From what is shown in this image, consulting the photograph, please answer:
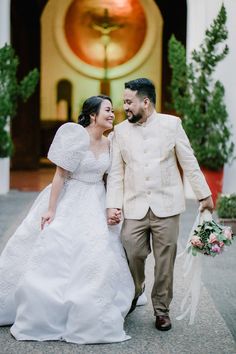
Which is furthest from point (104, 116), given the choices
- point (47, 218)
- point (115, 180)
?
point (47, 218)

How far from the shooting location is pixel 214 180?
10.8 metres

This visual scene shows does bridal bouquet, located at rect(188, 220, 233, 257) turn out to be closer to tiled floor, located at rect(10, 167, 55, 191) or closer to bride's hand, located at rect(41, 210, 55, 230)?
bride's hand, located at rect(41, 210, 55, 230)

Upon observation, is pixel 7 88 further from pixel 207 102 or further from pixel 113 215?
pixel 113 215

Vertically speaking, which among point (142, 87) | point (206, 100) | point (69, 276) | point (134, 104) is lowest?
point (69, 276)

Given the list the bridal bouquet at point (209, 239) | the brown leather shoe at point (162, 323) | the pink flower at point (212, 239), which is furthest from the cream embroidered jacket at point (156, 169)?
the brown leather shoe at point (162, 323)

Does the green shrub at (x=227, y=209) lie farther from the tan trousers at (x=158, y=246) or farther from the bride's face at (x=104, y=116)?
the bride's face at (x=104, y=116)

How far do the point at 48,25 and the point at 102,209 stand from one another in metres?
13.2

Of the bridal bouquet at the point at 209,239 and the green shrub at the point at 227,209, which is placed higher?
the bridal bouquet at the point at 209,239

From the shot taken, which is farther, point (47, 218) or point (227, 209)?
point (227, 209)

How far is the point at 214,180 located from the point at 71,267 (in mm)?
6425

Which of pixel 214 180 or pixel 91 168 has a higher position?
pixel 91 168

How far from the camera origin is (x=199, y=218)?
481 cm

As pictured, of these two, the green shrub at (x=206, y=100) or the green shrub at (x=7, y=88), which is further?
the green shrub at (x=7, y=88)

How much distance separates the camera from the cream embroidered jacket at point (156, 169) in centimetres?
470
